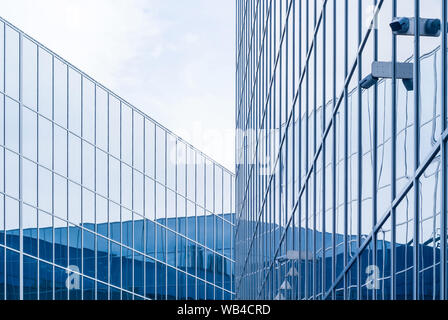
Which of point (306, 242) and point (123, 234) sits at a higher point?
point (123, 234)

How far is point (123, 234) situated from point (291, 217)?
28093mm

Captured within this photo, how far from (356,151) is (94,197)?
34.0 metres

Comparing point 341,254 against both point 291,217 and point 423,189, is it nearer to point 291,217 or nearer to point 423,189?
point 423,189

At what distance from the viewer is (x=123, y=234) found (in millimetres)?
47250

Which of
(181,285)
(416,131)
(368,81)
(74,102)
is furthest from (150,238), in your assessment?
(416,131)

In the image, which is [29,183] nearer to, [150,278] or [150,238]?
[150,238]

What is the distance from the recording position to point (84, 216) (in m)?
44.8

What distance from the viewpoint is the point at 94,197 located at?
1783 inches

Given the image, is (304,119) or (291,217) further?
(291,217)

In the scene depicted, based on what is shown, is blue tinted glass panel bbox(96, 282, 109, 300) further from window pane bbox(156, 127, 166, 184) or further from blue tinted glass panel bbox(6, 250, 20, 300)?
window pane bbox(156, 127, 166, 184)
